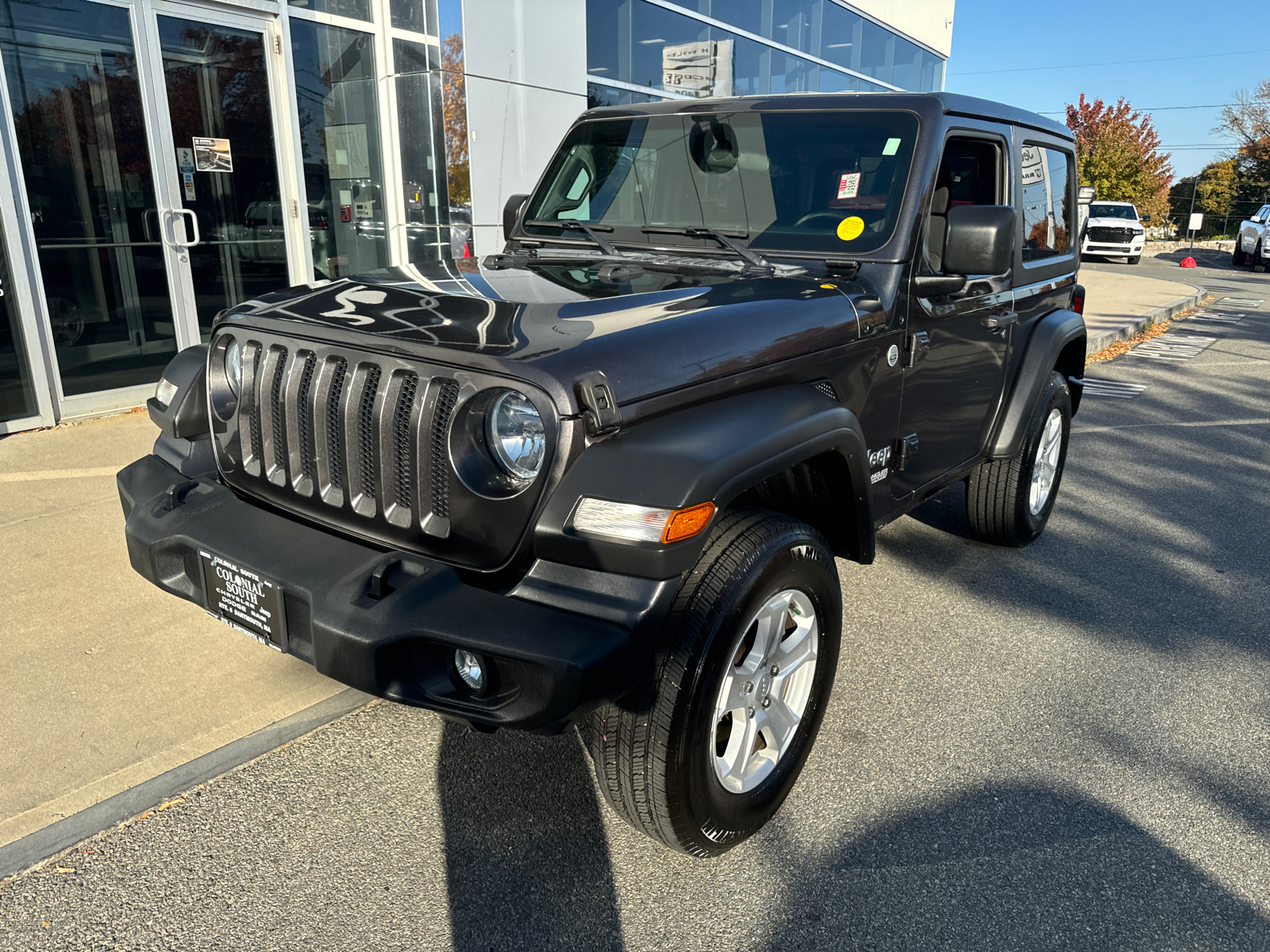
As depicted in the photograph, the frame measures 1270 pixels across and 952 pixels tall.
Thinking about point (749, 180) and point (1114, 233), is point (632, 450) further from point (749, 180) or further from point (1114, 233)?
point (1114, 233)

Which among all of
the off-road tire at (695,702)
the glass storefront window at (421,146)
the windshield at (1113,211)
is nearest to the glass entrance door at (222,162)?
the glass storefront window at (421,146)

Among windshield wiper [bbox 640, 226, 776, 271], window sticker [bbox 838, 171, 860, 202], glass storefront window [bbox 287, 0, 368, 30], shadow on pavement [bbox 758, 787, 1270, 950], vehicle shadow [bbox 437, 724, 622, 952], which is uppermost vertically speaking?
glass storefront window [bbox 287, 0, 368, 30]

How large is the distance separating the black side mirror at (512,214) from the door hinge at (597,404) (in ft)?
6.41

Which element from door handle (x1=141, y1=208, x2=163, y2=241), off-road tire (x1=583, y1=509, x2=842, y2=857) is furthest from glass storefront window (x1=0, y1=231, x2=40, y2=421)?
off-road tire (x1=583, y1=509, x2=842, y2=857)

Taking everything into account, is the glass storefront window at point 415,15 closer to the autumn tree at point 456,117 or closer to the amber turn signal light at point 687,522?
the autumn tree at point 456,117

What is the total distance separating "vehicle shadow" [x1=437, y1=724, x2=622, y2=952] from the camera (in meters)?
2.27

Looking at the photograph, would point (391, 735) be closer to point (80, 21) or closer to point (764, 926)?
point (764, 926)


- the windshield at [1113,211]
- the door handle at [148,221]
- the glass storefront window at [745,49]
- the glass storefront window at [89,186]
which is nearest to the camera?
the glass storefront window at [89,186]

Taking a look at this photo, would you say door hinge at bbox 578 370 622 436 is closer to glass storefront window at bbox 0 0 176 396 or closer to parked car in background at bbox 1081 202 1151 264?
glass storefront window at bbox 0 0 176 396

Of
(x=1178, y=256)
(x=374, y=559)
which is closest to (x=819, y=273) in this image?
(x=374, y=559)

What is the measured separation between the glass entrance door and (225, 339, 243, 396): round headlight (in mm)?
4385

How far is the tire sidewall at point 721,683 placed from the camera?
2.19m

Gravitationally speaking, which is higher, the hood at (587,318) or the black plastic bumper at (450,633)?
the hood at (587,318)

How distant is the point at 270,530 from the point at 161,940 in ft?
3.24
